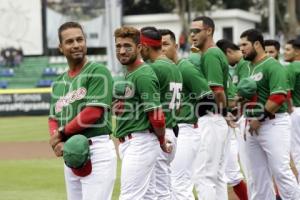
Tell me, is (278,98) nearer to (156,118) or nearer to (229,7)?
(156,118)

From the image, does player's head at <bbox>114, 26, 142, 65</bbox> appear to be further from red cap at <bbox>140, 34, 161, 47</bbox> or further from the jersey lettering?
the jersey lettering

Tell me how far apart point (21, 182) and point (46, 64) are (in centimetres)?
3101

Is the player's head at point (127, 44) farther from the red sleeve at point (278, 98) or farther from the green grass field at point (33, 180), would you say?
the green grass field at point (33, 180)

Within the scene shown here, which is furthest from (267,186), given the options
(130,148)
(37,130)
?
(37,130)

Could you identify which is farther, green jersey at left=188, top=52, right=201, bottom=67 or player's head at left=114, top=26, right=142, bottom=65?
green jersey at left=188, top=52, right=201, bottom=67

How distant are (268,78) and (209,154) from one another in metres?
1.19

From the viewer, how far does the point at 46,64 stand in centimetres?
4259

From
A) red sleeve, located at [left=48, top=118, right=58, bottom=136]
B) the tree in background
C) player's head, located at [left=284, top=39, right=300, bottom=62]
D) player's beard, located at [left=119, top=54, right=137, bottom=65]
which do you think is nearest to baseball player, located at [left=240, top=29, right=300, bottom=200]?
player's head, located at [left=284, top=39, right=300, bottom=62]

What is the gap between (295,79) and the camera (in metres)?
10.6

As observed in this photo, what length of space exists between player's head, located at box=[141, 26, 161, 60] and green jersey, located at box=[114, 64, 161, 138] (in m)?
0.69

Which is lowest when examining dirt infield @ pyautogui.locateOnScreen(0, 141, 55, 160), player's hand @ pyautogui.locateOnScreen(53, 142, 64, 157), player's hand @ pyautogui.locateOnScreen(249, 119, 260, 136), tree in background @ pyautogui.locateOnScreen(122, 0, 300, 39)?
dirt infield @ pyautogui.locateOnScreen(0, 141, 55, 160)

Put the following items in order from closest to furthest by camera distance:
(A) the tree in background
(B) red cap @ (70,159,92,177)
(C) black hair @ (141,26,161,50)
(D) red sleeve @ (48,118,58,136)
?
(B) red cap @ (70,159,92,177) < (D) red sleeve @ (48,118,58,136) < (C) black hair @ (141,26,161,50) < (A) the tree in background

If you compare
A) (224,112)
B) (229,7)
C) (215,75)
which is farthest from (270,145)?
(229,7)

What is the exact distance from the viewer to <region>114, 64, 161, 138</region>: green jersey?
22.4 feet
